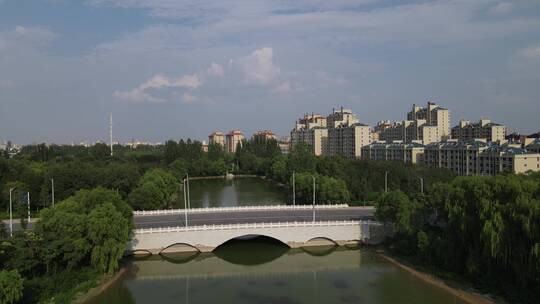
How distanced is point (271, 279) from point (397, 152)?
42.9m

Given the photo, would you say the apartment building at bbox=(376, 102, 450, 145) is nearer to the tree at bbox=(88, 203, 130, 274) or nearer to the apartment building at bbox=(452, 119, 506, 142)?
the apartment building at bbox=(452, 119, 506, 142)

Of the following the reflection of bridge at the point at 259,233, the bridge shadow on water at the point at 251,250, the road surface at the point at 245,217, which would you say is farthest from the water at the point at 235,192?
the reflection of bridge at the point at 259,233

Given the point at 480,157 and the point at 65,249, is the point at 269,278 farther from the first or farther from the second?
the point at 480,157

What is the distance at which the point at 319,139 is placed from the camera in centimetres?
8131

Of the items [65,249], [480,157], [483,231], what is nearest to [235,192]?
[480,157]

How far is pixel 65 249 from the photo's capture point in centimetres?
1695

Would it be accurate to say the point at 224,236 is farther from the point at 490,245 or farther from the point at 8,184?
Result: the point at 8,184

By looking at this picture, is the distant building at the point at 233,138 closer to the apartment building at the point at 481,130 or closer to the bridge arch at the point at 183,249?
the apartment building at the point at 481,130

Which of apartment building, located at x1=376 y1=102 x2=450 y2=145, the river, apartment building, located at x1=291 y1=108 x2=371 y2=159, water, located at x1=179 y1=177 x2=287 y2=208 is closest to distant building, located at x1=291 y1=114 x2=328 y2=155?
apartment building, located at x1=291 y1=108 x2=371 y2=159

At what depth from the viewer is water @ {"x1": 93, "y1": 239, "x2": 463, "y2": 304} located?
16.7 m

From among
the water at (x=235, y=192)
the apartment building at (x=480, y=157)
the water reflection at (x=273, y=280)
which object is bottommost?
the water reflection at (x=273, y=280)

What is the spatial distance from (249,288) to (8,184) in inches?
869

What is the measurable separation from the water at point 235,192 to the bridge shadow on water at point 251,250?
12535 mm

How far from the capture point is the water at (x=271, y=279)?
16.7 metres
